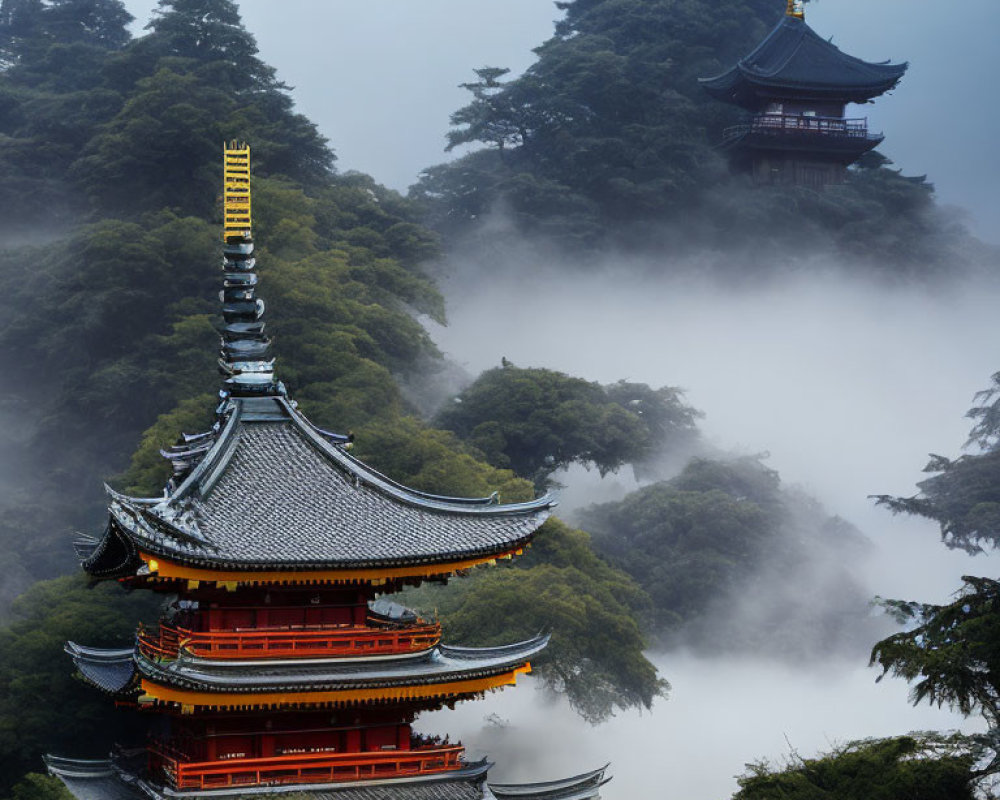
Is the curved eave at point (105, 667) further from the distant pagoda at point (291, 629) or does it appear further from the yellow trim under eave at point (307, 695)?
the yellow trim under eave at point (307, 695)

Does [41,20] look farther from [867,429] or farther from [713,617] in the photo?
[713,617]

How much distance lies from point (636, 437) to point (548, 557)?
18.0 metres

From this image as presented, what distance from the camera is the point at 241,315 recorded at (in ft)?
102

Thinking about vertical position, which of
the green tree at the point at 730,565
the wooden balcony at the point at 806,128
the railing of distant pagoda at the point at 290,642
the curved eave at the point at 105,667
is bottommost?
the railing of distant pagoda at the point at 290,642

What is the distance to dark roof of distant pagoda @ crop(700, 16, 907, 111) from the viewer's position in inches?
3652

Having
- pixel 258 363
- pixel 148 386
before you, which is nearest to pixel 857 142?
pixel 148 386

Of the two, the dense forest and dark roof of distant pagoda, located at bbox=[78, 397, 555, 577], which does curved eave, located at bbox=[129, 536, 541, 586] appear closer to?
dark roof of distant pagoda, located at bbox=[78, 397, 555, 577]

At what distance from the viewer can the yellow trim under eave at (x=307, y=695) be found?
26.1 metres

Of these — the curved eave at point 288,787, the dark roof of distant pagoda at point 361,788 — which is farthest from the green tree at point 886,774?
the curved eave at point 288,787

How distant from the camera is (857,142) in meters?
95.6

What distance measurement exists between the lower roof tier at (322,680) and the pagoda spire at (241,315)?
5378 millimetres

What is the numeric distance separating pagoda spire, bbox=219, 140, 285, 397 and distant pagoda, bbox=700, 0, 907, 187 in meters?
64.4

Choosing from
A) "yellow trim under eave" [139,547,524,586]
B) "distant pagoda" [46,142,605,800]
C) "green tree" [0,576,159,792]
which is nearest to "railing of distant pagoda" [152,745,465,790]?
"distant pagoda" [46,142,605,800]

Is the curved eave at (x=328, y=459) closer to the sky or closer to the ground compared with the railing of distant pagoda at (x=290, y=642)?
closer to the sky
